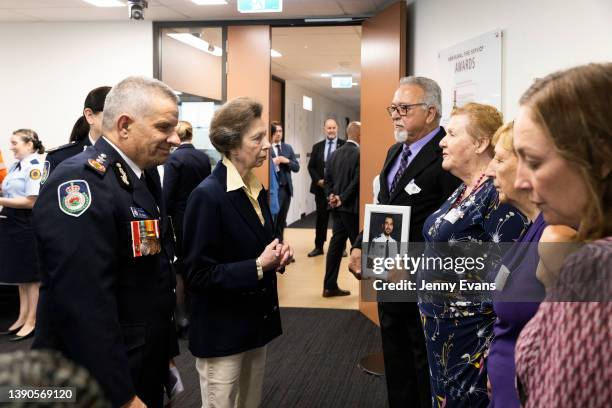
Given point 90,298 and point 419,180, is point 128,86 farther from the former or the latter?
point 419,180

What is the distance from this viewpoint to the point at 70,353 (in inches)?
52.1

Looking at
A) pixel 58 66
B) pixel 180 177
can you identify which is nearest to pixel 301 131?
pixel 58 66

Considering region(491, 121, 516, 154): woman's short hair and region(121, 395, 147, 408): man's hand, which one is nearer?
region(121, 395, 147, 408): man's hand

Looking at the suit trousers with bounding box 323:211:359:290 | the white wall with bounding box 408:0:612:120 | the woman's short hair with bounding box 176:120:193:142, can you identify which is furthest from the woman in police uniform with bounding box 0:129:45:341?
the white wall with bounding box 408:0:612:120

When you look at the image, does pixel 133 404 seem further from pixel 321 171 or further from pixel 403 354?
pixel 321 171

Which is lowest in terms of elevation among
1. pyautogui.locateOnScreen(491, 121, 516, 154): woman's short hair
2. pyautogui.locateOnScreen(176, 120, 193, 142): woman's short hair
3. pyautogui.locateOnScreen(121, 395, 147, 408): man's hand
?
pyautogui.locateOnScreen(121, 395, 147, 408): man's hand

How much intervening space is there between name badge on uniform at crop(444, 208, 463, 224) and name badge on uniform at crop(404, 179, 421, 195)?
18.6 inches

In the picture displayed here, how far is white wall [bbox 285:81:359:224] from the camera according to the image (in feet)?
38.0

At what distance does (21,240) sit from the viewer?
4391 millimetres

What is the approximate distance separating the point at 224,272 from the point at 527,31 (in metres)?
2.17

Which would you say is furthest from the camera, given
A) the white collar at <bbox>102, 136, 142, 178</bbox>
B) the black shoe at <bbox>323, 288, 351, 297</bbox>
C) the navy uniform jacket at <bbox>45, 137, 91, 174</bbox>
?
the black shoe at <bbox>323, 288, 351, 297</bbox>

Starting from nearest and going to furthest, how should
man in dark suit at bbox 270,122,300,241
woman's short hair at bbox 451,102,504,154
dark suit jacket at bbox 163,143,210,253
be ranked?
woman's short hair at bbox 451,102,504,154 → dark suit jacket at bbox 163,143,210,253 → man in dark suit at bbox 270,122,300,241

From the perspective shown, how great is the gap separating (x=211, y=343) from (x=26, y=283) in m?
3.20

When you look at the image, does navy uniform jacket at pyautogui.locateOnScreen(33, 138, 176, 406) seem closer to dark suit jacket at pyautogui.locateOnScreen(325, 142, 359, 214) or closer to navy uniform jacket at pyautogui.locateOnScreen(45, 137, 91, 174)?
navy uniform jacket at pyautogui.locateOnScreen(45, 137, 91, 174)
